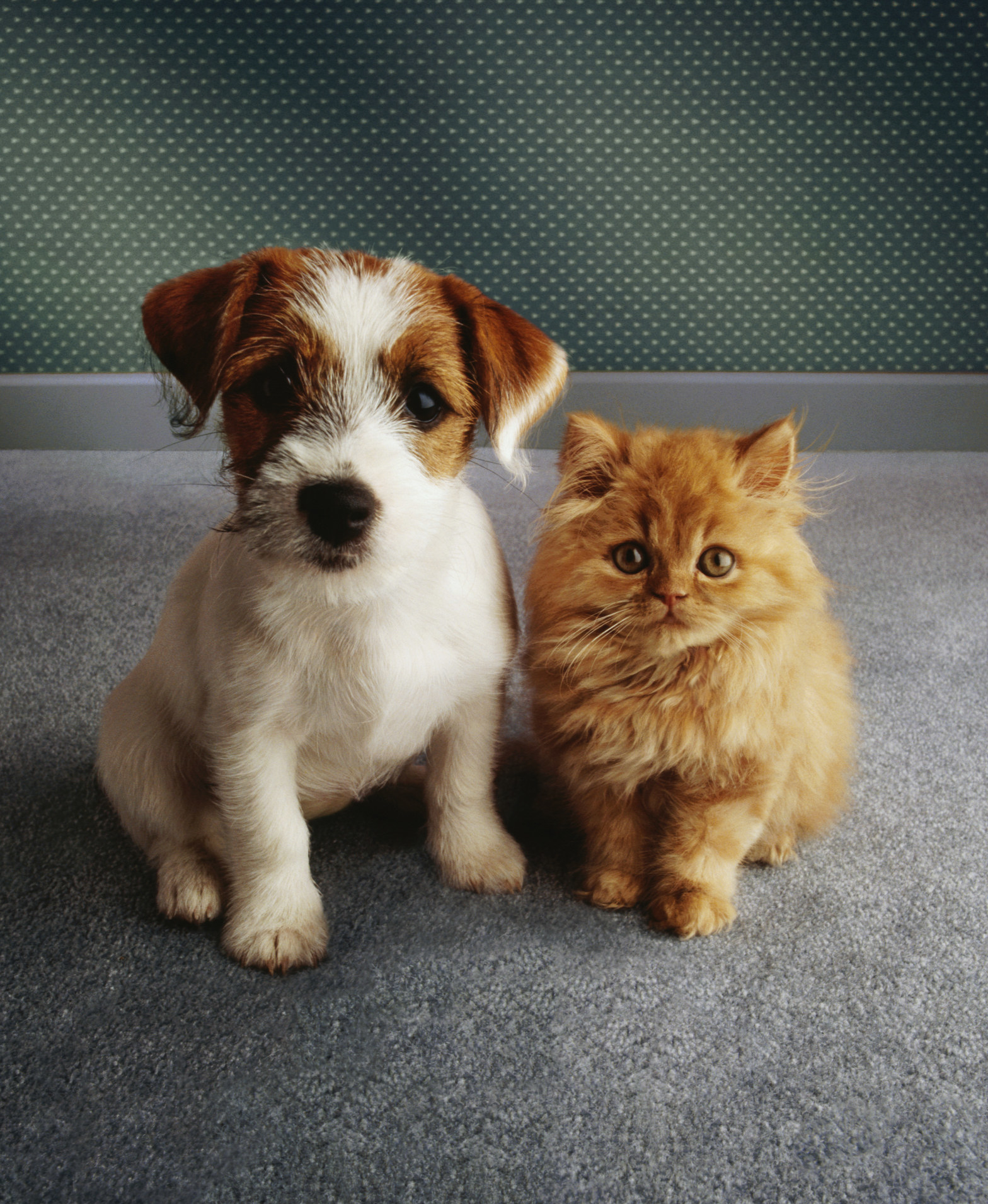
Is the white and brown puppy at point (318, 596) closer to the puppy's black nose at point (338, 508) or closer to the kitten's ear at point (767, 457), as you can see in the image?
the puppy's black nose at point (338, 508)

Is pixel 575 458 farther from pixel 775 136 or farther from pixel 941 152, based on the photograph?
pixel 941 152

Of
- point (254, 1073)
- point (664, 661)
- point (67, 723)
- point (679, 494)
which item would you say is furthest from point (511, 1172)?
point (67, 723)

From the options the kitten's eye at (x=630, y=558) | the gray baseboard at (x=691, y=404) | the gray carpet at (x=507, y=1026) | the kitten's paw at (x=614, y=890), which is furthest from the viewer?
the gray baseboard at (x=691, y=404)

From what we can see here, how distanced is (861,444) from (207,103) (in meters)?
2.63

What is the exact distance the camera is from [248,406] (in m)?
0.99

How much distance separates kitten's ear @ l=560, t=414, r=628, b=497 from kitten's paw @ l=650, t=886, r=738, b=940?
1.80 ft

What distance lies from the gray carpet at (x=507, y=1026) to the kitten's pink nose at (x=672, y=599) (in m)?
0.46

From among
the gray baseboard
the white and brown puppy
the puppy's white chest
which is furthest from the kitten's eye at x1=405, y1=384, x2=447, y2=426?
the gray baseboard

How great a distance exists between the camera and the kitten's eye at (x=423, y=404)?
3.28 feet

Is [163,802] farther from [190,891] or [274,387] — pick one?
[274,387]

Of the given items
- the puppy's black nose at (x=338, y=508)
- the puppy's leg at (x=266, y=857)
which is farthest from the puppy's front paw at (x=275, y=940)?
the puppy's black nose at (x=338, y=508)

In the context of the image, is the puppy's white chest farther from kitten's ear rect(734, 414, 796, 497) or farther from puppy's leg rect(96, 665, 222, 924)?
kitten's ear rect(734, 414, 796, 497)

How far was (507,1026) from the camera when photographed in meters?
1.05

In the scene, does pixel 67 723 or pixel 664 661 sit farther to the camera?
pixel 67 723
